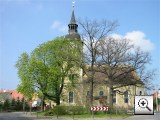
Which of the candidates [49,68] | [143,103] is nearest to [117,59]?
[49,68]

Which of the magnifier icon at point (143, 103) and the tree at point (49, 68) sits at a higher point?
the tree at point (49, 68)

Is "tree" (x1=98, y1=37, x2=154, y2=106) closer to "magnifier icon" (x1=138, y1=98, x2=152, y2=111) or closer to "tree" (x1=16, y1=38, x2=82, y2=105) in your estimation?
"tree" (x1=16, y1=38, x2=82, y2=105)

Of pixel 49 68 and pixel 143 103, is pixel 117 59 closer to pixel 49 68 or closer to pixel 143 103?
pixel 49 68

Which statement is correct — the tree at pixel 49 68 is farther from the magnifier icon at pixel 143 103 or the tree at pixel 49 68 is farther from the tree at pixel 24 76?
the magnifier icon at pixel 143 103

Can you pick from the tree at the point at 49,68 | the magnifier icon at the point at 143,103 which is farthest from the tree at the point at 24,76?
the magnifier icon at the point at 143,103

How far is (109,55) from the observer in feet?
124

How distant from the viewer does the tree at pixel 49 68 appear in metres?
48.0

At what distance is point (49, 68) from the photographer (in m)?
48.5

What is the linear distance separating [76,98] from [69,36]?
12946 mm

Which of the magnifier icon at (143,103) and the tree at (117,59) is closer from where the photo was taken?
the magnifier icon at (143,103)

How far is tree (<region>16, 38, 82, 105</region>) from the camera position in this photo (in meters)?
48.0

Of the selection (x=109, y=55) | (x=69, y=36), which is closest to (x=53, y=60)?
(x=69, y=36)

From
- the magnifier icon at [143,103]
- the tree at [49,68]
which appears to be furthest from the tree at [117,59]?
the magnifier icon at [143,103]

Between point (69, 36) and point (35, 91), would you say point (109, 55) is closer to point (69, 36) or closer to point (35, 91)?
point (35, 91)
